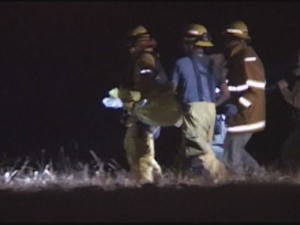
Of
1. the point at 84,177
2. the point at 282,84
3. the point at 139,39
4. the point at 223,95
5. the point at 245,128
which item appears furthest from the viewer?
the point at 282,84

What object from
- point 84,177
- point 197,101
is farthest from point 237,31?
point 84,177

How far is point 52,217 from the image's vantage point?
10.7m

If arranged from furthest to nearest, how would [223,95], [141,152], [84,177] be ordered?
1. [223,95]
2. [84,177]
3. [141,152]

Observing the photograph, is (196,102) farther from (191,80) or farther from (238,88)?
(238,88)

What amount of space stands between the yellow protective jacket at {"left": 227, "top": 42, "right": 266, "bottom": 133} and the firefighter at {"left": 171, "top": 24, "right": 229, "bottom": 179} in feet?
1.08

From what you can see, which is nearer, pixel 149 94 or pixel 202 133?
pixel 149 94

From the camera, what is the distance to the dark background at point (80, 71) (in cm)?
1722

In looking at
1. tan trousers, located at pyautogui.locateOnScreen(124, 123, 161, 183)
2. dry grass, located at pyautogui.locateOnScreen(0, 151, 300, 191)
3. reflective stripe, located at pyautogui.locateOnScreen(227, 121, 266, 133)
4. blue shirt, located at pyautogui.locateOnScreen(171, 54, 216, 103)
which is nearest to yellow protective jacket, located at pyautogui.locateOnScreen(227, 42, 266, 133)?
reflective stripe, located at pyautogui.locateOnScreen(227, 121, 266, 133)

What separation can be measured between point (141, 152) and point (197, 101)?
830 mm

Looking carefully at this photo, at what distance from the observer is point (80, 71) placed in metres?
17.9

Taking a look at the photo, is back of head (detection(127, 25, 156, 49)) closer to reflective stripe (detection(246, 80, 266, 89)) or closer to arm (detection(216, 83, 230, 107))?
arm (detection(216, 83, 230, 107))

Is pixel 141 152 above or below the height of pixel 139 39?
below

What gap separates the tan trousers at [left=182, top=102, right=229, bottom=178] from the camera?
13469mm

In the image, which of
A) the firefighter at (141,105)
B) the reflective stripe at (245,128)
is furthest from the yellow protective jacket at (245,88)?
the firefighter at (141,105)
